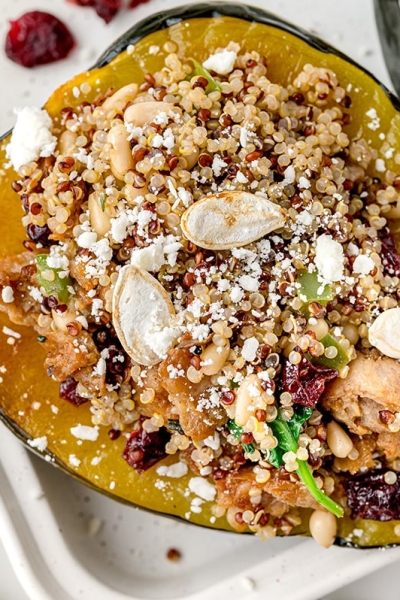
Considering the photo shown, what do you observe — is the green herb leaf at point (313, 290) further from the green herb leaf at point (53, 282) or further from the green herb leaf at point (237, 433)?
the green herb leaf at point (53, 282)

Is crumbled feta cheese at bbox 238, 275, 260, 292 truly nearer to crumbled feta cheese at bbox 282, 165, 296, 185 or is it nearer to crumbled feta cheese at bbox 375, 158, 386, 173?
crumbled feta cheese at bbox 282, 165, 296, 185

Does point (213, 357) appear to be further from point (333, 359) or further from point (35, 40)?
point (35, 40)

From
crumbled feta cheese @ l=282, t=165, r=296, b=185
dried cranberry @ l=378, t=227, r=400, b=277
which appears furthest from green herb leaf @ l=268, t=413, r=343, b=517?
crumbled feta cheese @ l=282, t=165, r=296, b=185

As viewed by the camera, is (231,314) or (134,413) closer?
(231,314)

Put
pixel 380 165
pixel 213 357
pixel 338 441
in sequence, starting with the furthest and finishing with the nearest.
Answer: pixel 380 165 < pixel 338 441 < pixel 213 357

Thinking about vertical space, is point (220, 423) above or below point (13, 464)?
above

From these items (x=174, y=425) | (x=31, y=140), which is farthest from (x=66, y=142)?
(x=174, y=425)

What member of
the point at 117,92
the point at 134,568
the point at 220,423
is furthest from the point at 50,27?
the point at 134,568

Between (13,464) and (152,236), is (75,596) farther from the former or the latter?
(152,236)
